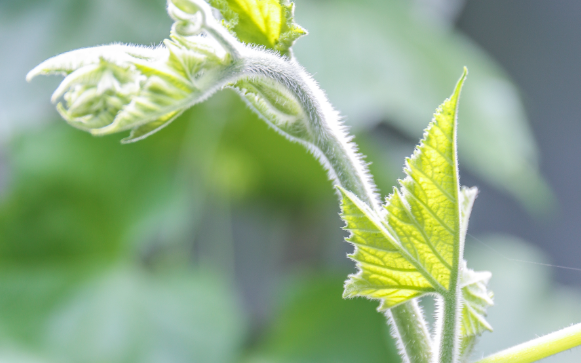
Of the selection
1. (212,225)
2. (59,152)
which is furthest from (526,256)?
(59,152)

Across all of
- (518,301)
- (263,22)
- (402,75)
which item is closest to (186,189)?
(402,75)

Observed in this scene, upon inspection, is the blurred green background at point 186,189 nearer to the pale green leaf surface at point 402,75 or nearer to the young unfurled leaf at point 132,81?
the pale green leaf surface at point 402,75

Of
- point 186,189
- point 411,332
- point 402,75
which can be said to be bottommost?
point 411,332

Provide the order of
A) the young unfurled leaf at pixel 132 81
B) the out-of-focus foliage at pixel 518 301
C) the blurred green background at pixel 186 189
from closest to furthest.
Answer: the young unfurled leaf at pixel 132 81
the blurred green background at pixel 186 189
the out-of-focus foliage at pixel 518 301

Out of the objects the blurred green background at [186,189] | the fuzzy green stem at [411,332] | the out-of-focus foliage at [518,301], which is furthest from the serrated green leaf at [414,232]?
the out-of-focus foliage at [518,301]

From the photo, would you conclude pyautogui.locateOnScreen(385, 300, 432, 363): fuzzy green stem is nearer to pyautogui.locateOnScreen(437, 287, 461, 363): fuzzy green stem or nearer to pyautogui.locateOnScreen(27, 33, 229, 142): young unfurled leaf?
pyautogui.locateOnScreen(437, 287, 461, 363): fuzzy green stem

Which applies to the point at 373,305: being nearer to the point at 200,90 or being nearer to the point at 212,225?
the point at 212,225

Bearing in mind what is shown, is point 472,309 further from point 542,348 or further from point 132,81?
point 132,81
